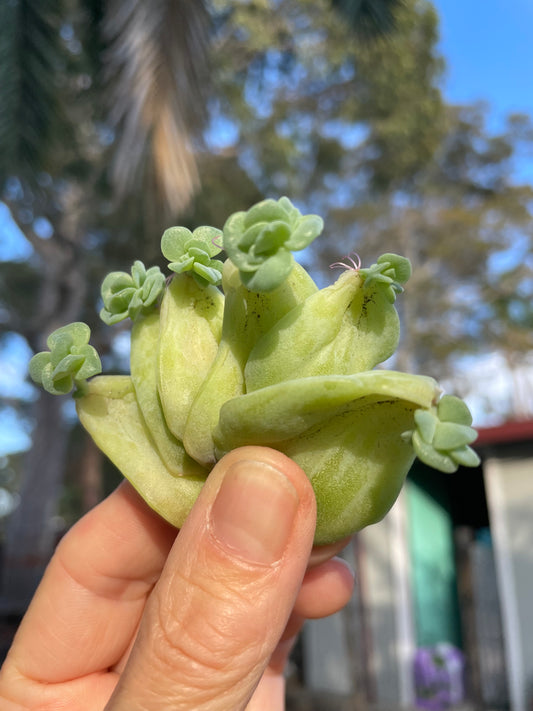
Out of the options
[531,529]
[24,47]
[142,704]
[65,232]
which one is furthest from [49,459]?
Answer: [142,704]

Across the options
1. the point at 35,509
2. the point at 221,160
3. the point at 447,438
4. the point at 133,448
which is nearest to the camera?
the point at 447,438

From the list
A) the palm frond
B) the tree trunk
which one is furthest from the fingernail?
the tree trunk

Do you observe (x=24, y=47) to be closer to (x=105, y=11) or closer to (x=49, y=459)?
(x=105, y=11)

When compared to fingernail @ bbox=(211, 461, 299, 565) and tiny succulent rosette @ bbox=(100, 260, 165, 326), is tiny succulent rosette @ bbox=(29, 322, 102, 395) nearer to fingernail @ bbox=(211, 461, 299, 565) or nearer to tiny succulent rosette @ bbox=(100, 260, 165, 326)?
tiny succulent rosette @ bbox=(100, 260, 165, 326)

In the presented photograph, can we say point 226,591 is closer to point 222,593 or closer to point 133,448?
point 222,593

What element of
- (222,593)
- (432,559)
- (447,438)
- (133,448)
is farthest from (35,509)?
(447,438)

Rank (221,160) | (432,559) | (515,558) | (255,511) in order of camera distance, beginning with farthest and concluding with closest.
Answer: (221,160)
(432,559)
(515,558)
(255,511)

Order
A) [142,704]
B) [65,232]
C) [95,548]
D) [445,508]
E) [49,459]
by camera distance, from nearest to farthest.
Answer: [142,704]
[95,548]
[445,508]
[49,459]
[65,232]
